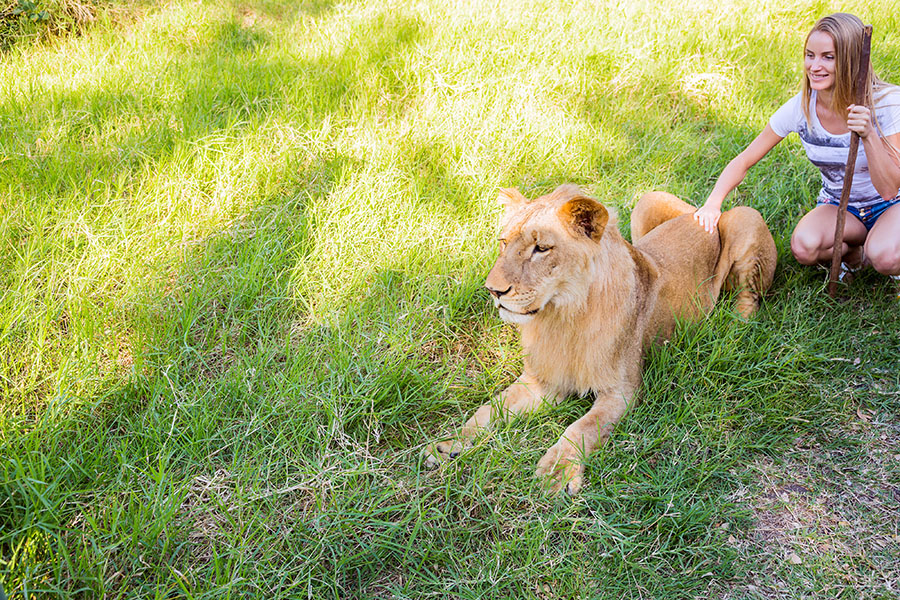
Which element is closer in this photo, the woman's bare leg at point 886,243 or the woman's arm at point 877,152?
the woman's arm at point 877,152

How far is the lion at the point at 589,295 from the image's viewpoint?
2.62m

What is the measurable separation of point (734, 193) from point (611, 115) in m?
1.10

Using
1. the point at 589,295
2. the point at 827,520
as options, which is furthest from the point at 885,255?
the point at 589,295

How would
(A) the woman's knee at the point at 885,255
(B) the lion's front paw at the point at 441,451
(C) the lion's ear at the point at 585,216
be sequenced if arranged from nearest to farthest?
(C) the lion's ear at the point at 585,216, (B) the lion's front paw at the point at 441,451, (A) the woman's knee at the point at 885,255

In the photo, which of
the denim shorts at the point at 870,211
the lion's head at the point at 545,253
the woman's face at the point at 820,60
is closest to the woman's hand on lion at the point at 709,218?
the denim shorts at the point at 870,211

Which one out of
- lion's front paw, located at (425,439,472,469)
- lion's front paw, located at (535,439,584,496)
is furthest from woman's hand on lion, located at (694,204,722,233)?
lion's front paw, located at (425,439,472,469)

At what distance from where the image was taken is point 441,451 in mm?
2812

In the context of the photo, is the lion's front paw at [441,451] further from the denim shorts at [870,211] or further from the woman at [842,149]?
the denim shorts at [870,211]

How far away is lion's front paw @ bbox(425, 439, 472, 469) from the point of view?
277 cm

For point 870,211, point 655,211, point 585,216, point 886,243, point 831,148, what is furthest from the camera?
point 655,211

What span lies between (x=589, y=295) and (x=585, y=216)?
363 millimetres

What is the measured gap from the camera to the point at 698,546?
8.21 feet

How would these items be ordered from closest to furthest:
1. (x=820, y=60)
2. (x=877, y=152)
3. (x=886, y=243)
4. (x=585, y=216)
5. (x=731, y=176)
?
(x=585, y=216) → (x=877, y=152) → (x=820, y=60) → (x=886, y=243) → (x=731, y=176)

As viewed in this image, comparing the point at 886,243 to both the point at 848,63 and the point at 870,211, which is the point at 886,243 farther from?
the point at 848,63
